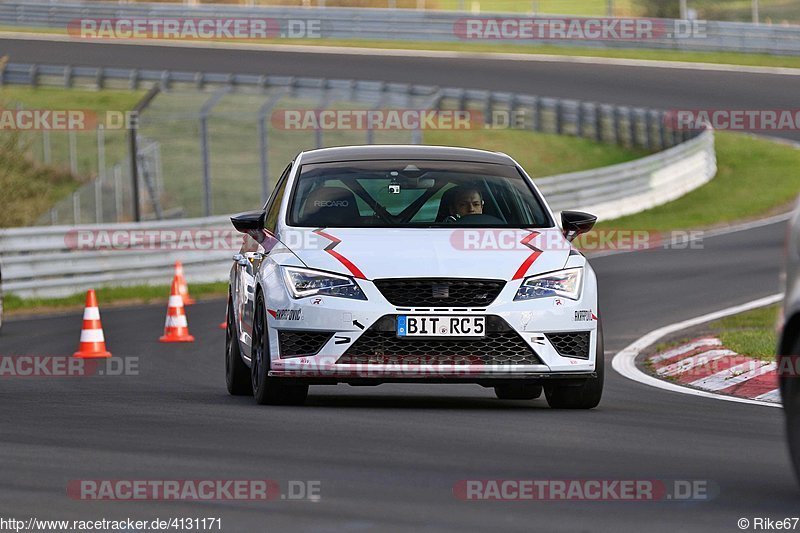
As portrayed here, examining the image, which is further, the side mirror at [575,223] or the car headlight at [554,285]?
the side mirror at [575,223]

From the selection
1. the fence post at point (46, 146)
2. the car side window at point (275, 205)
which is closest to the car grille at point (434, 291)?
the car side window at point (275, 205)

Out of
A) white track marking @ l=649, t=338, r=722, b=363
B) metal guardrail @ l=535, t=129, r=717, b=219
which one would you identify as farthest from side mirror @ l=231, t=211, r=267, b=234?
metal guardrail @ l=535, t=129, r=717, b=219

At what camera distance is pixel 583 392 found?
10609 millimetres

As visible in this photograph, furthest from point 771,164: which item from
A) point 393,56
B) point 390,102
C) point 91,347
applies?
point 91,347

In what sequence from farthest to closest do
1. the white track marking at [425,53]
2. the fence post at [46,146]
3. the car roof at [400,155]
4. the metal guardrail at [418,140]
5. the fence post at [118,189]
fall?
1. the white track marking at [425,53]
2. the fence post at [46,146]
3. the fence post at [118,189]
4. the metal guardrail at [418,140]
5. the car roof at [400,155]

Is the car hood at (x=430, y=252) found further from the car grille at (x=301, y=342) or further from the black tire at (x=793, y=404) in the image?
the black tire at (x=793, y=404)

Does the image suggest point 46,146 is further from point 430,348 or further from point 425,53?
point 430,348

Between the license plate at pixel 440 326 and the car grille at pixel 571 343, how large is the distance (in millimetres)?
445

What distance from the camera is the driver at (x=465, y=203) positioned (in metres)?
11.1

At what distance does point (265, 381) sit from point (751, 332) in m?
6.59

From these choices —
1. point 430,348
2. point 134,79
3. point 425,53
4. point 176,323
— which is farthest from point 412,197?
point 425,53

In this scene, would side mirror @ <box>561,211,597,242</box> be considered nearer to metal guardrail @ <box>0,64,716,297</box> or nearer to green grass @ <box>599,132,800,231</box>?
metal guardrail @ <box>0,64,716,297</box>

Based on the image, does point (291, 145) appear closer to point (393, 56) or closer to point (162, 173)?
point (162, 173)

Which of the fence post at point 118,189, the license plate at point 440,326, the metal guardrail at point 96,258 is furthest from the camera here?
the fence post at point 118,189
